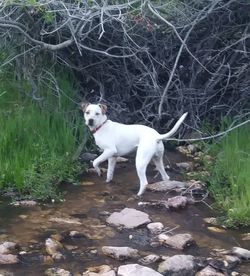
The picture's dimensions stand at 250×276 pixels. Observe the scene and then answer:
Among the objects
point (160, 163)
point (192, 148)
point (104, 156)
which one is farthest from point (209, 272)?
point (192, 148)

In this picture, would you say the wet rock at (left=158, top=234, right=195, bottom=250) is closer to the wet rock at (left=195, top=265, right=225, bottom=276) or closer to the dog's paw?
the wet rock at (left=195, top=265, right=225, bottom=276)

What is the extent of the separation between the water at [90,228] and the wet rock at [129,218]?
7 centimetres

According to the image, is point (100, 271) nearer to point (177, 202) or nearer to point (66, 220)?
point (66, 220)

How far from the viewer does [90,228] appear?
19.7 feet

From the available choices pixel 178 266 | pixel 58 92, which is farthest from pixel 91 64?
pixel 178 266

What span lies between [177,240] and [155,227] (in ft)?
1.21

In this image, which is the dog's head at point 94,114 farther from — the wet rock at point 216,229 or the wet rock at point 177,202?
the wet rock at point 216,229

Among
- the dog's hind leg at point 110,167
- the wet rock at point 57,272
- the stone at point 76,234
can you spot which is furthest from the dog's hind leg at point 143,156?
the wet rock at point 57,272

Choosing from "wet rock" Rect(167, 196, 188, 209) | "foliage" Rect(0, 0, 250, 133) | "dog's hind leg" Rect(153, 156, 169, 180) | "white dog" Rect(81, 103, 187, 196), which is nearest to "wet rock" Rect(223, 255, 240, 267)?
"wet rock" Rect(167, 196, 188, 209)

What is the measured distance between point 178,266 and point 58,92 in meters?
3.48

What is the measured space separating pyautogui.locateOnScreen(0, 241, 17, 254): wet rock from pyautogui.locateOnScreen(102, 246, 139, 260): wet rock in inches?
28.2

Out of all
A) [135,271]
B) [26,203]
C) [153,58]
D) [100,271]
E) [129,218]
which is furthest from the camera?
[153,58]

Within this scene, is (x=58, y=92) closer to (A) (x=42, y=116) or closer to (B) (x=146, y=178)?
(A) (x=42, y=116)

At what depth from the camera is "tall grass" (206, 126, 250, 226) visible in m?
6.12
